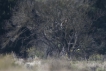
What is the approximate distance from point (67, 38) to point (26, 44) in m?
4.13

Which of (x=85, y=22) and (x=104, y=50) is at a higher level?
(x=85, y=22)

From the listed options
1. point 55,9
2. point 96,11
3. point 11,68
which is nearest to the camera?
point 11,68

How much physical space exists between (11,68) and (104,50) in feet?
55.2

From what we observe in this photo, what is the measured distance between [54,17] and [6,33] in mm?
4776

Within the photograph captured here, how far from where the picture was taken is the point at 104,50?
36.9m

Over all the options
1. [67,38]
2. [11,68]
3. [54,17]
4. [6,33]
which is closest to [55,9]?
[54,17]

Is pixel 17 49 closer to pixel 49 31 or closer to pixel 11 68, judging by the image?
pixel 49 31

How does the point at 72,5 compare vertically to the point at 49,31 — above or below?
above

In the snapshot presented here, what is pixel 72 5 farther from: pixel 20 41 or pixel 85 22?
pixel 20 41

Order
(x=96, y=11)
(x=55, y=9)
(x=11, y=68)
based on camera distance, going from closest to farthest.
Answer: (x=11, y=68) < (x=55, y=9) < (x=96, y=11)

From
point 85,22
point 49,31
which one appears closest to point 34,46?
point 49,31

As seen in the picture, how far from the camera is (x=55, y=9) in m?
33.6

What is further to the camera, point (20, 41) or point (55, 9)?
point (20, 41)

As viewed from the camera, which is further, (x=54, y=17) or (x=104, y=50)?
(x=104, y=50)
